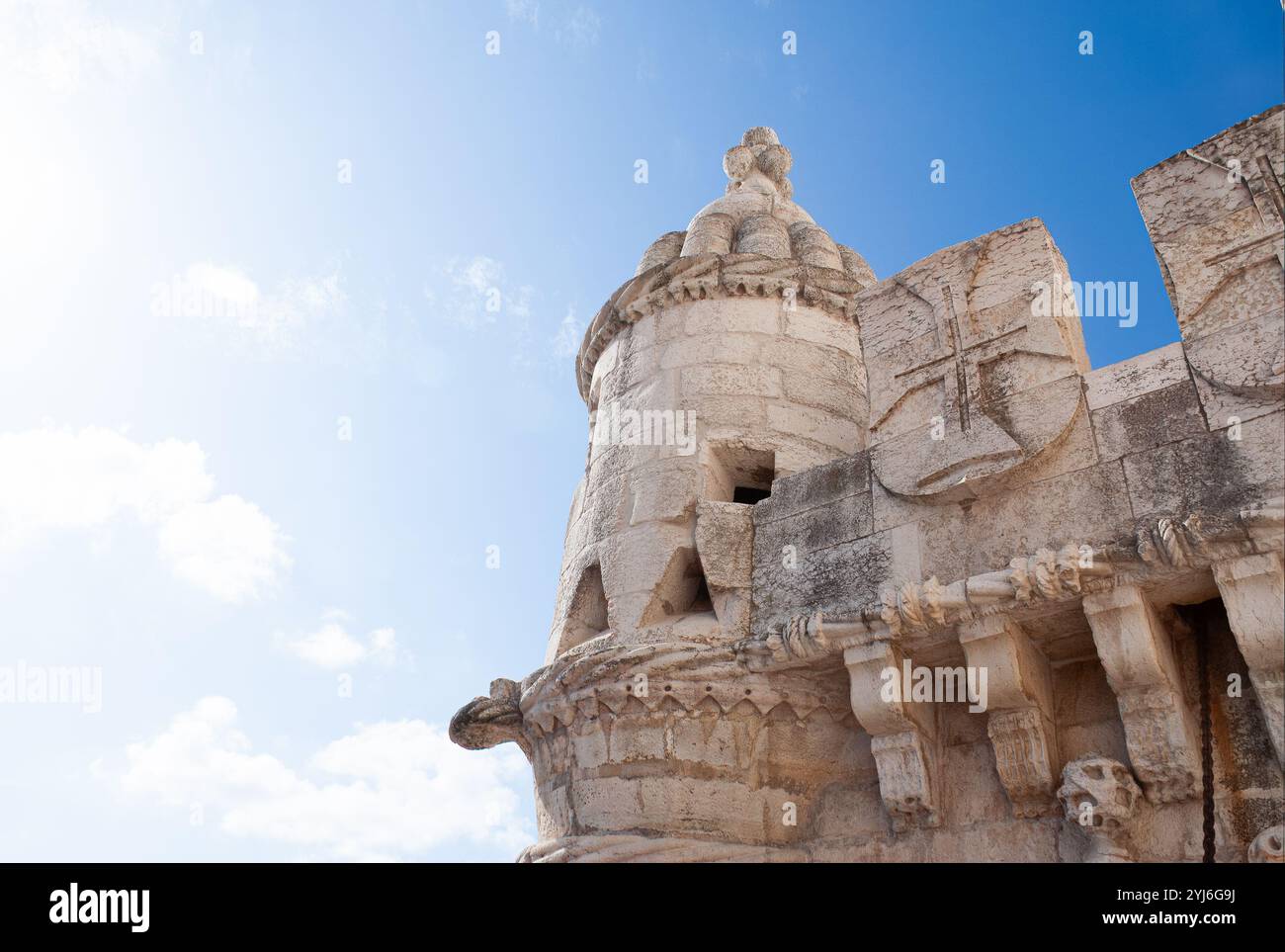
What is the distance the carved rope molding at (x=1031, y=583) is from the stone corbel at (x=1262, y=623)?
7 cm

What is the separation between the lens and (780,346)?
7.36 meters

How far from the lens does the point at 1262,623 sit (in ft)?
13.7

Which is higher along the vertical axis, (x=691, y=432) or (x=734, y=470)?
(x=691, y=432)

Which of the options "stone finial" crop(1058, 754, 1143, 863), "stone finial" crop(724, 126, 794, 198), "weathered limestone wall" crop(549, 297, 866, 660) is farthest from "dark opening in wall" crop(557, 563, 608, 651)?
"stone finial" crop(724, 126, 794, 198)

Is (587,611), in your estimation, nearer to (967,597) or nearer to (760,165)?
(967,597)

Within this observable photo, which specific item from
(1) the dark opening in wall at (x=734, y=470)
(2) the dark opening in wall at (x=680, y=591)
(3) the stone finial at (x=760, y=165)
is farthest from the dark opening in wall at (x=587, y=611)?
(3) the stone finial at (x=760, y=165)

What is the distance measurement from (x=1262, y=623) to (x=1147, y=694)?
57 centimetres

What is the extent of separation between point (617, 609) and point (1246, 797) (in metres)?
3.31

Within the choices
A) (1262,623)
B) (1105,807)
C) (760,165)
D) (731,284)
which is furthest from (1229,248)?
(760,165)

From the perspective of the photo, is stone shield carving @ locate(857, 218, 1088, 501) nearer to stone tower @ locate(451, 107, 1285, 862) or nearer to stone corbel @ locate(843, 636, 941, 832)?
stone tower @ locate(451, 107, 1285, 862)

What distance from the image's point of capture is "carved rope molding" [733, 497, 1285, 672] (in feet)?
14.0

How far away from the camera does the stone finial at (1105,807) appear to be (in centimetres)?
435
